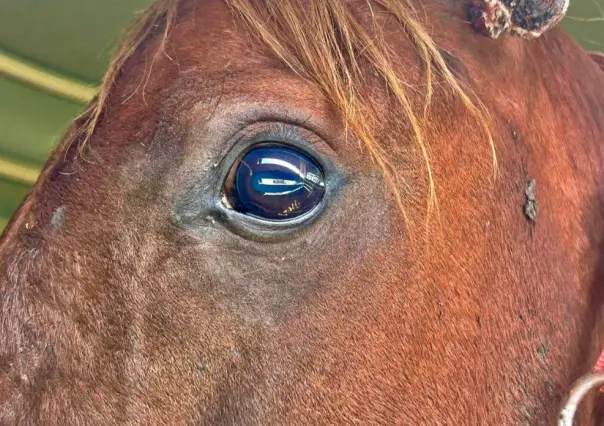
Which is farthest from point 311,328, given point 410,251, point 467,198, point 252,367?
point 467,198

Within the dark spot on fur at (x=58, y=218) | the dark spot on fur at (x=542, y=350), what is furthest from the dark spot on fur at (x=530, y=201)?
the dark spot on fur at (x=58, y=218)

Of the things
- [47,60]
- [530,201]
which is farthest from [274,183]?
[47,60]

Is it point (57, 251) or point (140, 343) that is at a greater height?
point (57, 251)

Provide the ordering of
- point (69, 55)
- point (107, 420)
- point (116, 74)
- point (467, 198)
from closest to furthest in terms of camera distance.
Result: point (107, 420) < point (467, 198) < point (116, 74) < point (69, 55)

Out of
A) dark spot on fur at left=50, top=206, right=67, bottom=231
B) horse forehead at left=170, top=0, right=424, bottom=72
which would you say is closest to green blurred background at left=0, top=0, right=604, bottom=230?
horse forehead at left=170, top=0, right=424, bottom=72

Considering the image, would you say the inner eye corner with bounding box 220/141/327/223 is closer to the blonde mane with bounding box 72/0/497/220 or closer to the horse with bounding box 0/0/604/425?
the horse with bounding box 0/0/604/425

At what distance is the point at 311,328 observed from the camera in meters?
1.29

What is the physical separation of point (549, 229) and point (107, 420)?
1094 mm

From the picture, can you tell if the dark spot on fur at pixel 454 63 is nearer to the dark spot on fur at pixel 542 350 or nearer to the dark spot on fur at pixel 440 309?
the dark spot on fur at pixel 440 309

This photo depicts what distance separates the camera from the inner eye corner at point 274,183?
128 centimetres

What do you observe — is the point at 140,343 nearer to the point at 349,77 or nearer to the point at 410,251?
the point at 410,251

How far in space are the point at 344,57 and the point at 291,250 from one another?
17.9 inches

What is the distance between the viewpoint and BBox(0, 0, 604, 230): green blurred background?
10.6 feet

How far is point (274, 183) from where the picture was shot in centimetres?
127
